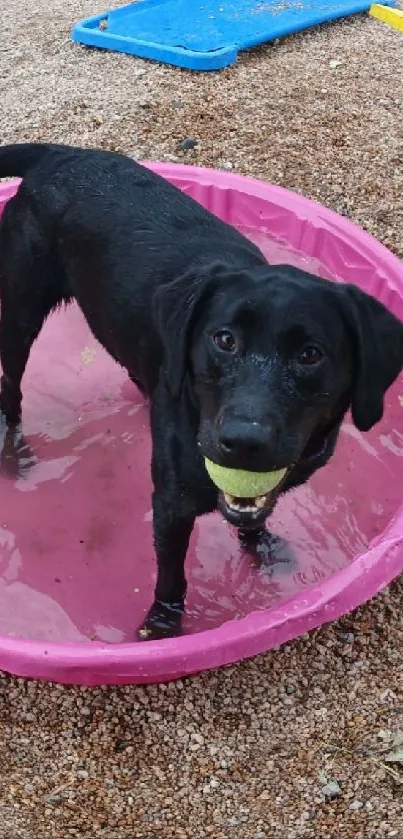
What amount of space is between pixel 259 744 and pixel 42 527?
58.3 inches

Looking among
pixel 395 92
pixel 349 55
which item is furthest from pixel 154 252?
pixel 349 55

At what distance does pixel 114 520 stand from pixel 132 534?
0.12m

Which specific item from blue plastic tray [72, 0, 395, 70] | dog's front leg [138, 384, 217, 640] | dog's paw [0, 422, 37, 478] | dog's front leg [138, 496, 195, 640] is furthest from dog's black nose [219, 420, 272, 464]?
blue plastic tray [72, 0, 395, 70]

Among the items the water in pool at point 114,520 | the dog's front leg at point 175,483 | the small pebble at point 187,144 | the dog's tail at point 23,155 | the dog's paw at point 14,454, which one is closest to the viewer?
the dog's front leg at point 175,483

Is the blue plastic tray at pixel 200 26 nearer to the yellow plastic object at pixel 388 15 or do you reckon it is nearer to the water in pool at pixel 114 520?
the yellow plastic object at pixel 388 15

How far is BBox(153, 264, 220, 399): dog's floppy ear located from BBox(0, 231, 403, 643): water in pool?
1350 mm

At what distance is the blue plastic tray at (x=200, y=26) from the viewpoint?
7113 mm

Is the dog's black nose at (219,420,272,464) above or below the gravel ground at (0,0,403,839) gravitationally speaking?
above

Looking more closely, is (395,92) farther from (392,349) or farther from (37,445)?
(392,349)

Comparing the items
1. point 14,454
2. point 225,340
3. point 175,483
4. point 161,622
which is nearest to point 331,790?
point 161,622

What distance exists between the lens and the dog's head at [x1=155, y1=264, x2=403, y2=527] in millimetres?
2350

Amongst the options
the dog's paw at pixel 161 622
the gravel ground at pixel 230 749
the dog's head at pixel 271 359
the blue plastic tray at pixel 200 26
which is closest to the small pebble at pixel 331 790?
the gravel ground at pixel 230 749

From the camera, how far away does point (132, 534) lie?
4062 millimetres

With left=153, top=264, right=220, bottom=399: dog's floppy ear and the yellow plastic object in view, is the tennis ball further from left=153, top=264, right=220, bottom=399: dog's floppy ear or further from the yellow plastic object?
the yellow plastic object
